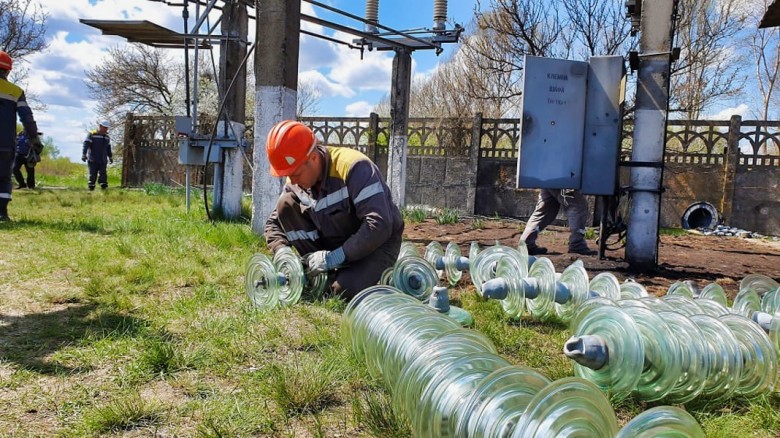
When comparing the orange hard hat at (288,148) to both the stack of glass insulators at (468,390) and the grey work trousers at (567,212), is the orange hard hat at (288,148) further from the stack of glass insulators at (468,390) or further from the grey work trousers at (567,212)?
the grey work trousers at (567,212)

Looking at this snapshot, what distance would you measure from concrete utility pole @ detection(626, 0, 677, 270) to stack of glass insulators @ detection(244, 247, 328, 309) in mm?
3940

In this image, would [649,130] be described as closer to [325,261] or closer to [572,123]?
[572,123]

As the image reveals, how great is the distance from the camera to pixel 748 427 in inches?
97.2

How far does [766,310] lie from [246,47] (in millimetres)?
7730

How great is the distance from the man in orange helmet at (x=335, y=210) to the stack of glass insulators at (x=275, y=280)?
0.16 meters

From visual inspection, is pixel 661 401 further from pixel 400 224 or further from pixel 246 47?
pixel 246 47

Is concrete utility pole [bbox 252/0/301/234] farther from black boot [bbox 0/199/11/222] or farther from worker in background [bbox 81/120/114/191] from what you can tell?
worker in background [bbox 81/120/114/191]

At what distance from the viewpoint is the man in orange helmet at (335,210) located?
4027 mm

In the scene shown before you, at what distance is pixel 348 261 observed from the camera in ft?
14.1

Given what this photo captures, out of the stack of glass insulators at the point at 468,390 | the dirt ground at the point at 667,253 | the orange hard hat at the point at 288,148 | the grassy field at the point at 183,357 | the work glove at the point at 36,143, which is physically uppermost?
the work glove at the point at 36,143

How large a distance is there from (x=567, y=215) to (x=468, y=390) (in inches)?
224

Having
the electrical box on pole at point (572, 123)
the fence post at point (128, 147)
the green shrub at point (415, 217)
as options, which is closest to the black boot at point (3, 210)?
the green shrub at point (415, 217)

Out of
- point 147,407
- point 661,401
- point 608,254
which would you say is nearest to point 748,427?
point 661,401

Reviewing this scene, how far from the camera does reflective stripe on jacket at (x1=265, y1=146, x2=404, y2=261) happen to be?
4.13 m
